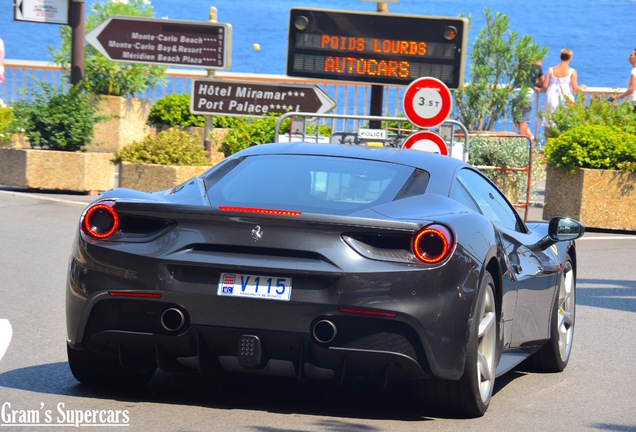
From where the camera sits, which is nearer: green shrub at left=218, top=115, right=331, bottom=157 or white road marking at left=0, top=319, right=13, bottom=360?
white road marking at left=0, top=319, right=13, bottom=360

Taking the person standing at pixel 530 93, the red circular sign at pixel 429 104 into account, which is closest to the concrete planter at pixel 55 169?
the red circular sign at pixel 429 104

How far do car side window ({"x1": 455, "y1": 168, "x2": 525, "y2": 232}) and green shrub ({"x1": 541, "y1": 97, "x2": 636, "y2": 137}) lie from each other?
10.4 meters

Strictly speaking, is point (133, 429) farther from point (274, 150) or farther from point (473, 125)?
point (473, 125)

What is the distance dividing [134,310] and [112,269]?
0.20m

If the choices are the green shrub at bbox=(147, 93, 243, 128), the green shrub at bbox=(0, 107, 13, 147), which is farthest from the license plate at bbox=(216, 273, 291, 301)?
the green shrub at bbox=(147, 93, 243, 128)

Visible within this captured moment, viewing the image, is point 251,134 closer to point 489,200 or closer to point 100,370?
point 489,200

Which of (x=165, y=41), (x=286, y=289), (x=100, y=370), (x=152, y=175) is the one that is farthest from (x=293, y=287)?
(x=165, y=41)

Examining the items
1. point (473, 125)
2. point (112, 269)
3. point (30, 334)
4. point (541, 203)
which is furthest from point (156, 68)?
point (112, 269)

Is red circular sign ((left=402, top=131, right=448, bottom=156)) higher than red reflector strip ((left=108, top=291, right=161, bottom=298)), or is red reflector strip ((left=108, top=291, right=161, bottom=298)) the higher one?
red circular sign ((left=402, top=131, right=448, bottom=156))

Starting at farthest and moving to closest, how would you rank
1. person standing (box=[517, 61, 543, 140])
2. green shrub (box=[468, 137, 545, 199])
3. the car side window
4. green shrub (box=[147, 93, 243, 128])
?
person standing (box=[517, 61, 543, 140])
green shrub (box=[147, 93, 243, 128])
green shrub (box=[468, 137, 545, 199])
the car side window

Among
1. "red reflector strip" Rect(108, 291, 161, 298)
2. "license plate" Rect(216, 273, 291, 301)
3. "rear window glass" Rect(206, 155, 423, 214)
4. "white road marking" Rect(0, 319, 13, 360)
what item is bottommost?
"white road marking" Rect(0, 319, 13, 360)

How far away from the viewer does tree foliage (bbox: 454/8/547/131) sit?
2327 cm

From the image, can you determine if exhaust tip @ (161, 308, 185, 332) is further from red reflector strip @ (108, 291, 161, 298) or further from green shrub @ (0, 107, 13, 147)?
green shrub @ (0, 107, 13, 147)

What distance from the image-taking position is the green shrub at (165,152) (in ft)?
53.0
